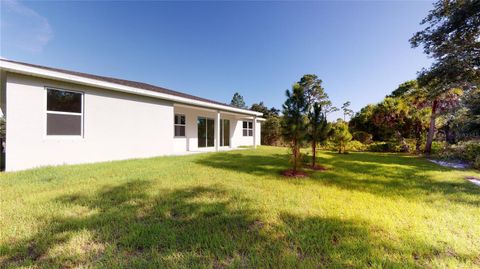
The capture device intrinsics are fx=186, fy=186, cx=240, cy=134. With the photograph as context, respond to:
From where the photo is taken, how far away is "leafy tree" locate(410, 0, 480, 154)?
7.63 meters

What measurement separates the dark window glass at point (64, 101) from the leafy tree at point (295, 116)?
726 cm

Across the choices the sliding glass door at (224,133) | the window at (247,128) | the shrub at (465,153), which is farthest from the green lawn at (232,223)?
the window at (247,128)

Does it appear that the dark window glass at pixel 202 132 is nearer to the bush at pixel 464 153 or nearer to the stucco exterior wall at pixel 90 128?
the stucco exterior wall at pixel 90 128

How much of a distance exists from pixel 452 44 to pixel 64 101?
15.8 metres

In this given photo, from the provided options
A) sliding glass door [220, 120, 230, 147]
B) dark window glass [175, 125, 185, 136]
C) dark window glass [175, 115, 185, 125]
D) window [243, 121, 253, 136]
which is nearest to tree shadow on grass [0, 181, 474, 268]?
dark window glass [175, 125, 185, 136]

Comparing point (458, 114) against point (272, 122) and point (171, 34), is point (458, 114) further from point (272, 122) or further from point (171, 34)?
point (171, 34)

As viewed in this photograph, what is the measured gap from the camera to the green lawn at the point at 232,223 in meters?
1.99

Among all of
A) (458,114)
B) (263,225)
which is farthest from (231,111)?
(458,114)

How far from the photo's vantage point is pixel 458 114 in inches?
439

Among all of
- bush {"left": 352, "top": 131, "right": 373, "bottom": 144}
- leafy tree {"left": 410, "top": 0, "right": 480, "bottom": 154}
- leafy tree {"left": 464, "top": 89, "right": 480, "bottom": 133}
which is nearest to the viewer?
leafy tree {"left": 410, "top": 0, "right": 480, "bottom": 154}

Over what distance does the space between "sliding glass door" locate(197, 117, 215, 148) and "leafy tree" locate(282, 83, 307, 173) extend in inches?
314

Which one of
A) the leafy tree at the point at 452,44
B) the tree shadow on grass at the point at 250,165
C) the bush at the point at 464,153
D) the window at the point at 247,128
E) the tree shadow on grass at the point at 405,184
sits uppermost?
the leafy tree at the point at 452,44

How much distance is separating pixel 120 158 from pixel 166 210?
6056mm

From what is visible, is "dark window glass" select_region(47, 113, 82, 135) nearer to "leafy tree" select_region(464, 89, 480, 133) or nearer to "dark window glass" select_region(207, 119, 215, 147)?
"dark window glass" select_region(207, 119, 215, 147)
